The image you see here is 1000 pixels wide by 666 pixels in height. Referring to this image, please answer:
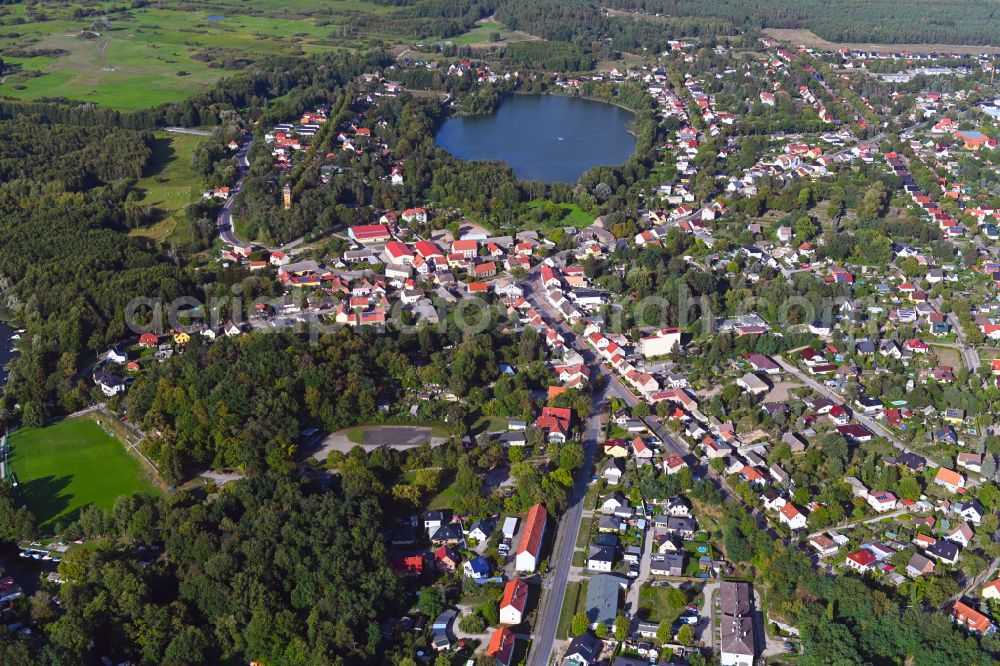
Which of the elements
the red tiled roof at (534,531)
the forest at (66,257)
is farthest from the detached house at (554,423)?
the forest at (66,257)

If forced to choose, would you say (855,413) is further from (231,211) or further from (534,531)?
(231,211)

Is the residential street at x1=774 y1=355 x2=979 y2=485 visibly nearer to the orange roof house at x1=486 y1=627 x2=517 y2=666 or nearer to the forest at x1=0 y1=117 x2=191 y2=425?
the orange roof house at x1=486 y1=627 x2=517 y2=666

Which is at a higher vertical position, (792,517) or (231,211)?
(231,211)

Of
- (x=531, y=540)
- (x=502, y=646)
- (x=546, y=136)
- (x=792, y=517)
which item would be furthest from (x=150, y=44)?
(x=502, y=646)

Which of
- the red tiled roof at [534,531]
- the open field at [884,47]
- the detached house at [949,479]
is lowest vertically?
the red tiled roof at [534,531]

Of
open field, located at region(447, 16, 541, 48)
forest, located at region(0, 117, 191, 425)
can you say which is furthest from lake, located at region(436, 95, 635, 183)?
forest, located at region(0, 117, 191, 425)

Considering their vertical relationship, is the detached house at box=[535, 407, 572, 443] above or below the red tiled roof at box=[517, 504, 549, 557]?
above

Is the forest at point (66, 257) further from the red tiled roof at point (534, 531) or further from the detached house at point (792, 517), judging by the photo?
the detached house at point (792, 517)
